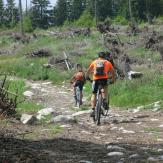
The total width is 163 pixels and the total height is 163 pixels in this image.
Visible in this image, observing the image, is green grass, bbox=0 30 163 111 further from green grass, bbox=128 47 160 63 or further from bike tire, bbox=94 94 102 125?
bike tire, bbox=94 94 102 125

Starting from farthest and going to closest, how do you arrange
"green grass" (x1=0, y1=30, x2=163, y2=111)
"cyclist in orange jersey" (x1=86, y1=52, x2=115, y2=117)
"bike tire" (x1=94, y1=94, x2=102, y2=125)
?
"green grass" (x1=0, y1=30, x2=163, y2=111), "cyclist in orange jersey" (x1=86, y1=52, x2=115, y2=117), "bike tire" (x1=94, y1=94, x2=102, y2=125)

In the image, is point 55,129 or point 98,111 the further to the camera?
point 98,111

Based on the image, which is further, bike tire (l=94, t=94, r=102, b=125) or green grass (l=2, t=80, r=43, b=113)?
green grass (l=2, t=80, r=43, b=113)

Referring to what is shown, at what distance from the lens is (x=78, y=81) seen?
16938 mm

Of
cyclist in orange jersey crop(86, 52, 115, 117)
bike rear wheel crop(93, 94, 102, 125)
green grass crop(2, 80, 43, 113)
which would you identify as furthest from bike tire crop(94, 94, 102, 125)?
green grass crop(2, 80, 43, 113)

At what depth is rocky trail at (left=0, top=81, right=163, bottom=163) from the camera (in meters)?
7.24

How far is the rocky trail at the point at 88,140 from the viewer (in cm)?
724

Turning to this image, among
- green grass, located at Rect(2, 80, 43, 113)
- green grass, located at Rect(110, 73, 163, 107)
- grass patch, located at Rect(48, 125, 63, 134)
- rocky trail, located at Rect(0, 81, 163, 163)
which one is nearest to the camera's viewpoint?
rocky trail, located at Rect(0, 81, 163, 163)

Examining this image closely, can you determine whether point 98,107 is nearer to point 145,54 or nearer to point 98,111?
point 98,111

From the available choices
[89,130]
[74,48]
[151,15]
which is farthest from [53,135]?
[151,15]

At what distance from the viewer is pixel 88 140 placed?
9062 millimetres

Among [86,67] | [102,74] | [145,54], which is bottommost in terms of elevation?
[86,67]

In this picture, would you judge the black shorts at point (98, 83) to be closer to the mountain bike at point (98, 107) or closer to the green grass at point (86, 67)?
the mountain bike at point (98, 107)

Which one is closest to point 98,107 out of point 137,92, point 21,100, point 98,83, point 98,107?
point 98,107
